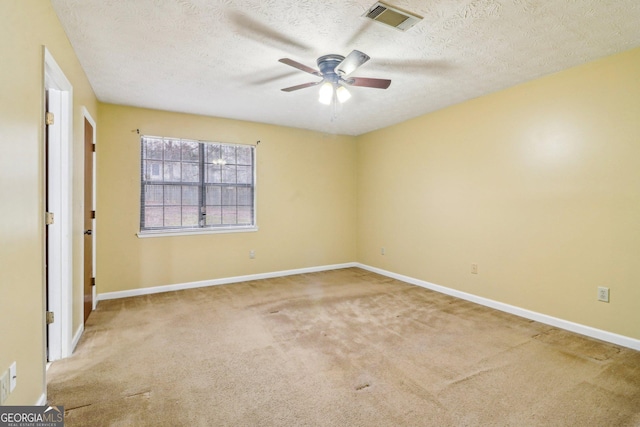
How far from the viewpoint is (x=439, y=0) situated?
78.9 inches

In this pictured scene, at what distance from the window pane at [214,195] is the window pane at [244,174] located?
14.4 inches

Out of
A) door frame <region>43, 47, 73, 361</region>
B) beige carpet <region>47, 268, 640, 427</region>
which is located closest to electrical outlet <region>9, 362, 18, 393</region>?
beige carpet <region>47, 268, 640, 427</region>

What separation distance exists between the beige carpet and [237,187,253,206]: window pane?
1.81 metres

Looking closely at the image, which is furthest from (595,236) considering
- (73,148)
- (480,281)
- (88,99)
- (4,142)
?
(88,99)

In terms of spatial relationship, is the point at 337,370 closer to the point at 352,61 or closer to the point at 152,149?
the point at 352,61

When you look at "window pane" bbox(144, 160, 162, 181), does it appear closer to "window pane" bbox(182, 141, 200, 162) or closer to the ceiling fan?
"window pane" bbox(182, 141, 200, 162)

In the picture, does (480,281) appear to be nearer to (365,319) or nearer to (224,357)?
(365,319)

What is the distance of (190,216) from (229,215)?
57 cm

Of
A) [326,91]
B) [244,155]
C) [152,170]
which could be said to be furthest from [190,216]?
[326,91]

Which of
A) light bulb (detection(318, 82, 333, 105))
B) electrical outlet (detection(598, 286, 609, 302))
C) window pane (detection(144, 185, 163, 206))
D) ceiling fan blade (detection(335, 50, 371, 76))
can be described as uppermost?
ceiling fan blade (detection(335, 50, 371, 76))

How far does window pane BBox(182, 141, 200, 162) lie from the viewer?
454 centimetres

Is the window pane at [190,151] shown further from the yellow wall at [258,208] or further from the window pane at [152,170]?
the window pane at [152,170]

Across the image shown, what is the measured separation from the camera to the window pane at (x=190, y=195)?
456 cm

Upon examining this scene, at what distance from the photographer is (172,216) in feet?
14.8
